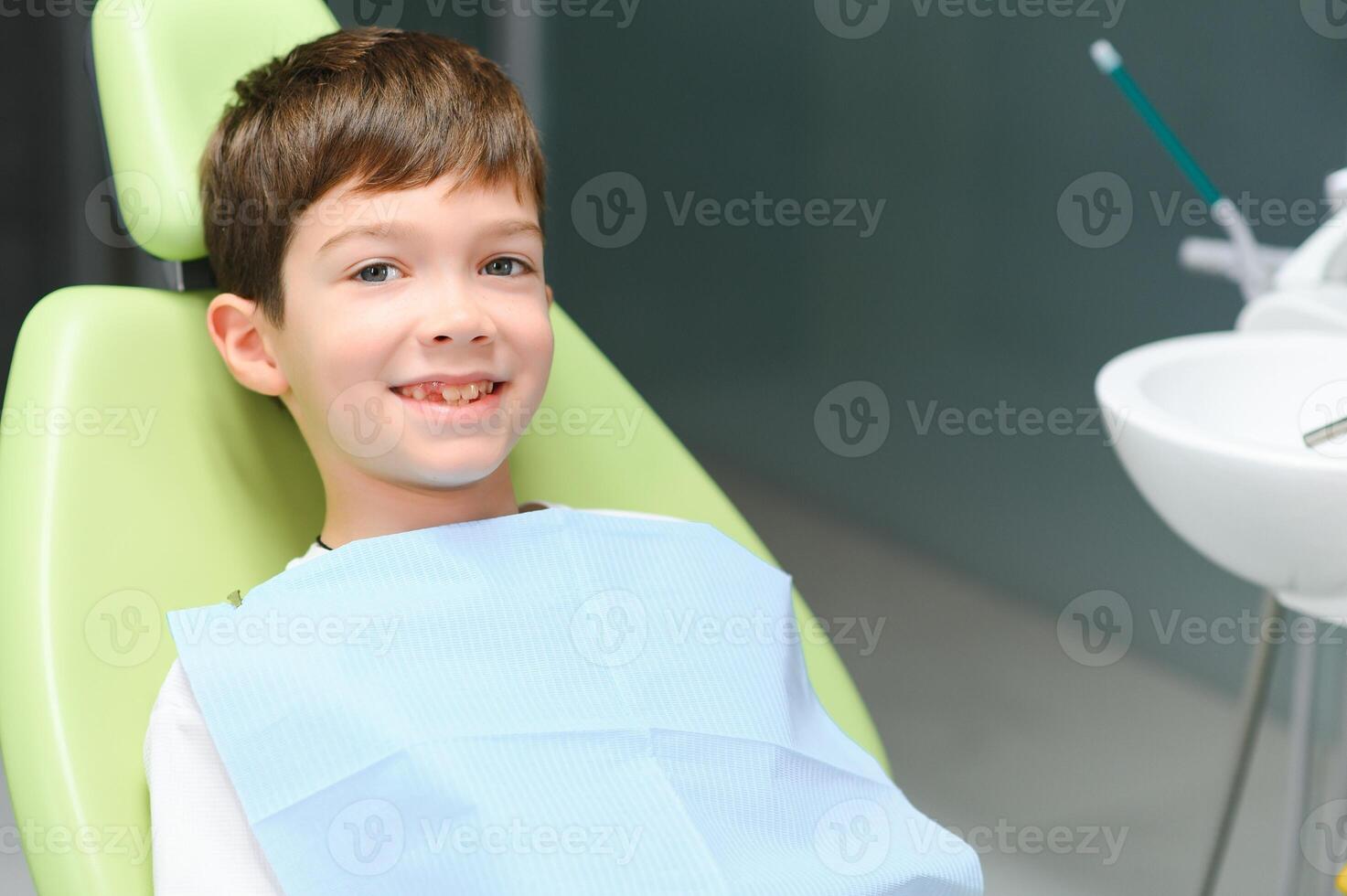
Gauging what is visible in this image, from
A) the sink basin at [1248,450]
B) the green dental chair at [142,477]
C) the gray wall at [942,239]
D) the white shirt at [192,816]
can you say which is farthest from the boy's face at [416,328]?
the gray wall at [942,239]

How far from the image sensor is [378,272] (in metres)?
1.01

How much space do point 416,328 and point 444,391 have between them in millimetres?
55

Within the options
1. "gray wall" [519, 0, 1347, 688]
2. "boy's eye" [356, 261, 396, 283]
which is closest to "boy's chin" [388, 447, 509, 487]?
"boy's eye" [356, 261, 396, 283]

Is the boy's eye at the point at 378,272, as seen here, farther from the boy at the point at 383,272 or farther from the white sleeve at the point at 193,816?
the white sleeve at the point at 193,816

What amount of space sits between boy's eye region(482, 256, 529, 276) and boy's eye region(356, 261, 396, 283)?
2.8 inches

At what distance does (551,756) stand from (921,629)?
57.0 inches

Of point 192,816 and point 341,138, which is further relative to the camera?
Result: point 341,138

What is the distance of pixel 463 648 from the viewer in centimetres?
99

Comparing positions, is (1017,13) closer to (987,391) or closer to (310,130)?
(987,391)

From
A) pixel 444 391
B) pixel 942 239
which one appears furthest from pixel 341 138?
pixel 942 239

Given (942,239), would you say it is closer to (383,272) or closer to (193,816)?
(383,272)

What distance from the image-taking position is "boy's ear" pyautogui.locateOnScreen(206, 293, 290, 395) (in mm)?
1070

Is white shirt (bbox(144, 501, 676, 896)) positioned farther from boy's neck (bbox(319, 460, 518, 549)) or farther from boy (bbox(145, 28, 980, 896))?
boy's neck (bbox(319, 460, 518, 549))

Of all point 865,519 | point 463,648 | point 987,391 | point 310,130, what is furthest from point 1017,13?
point 463,648
